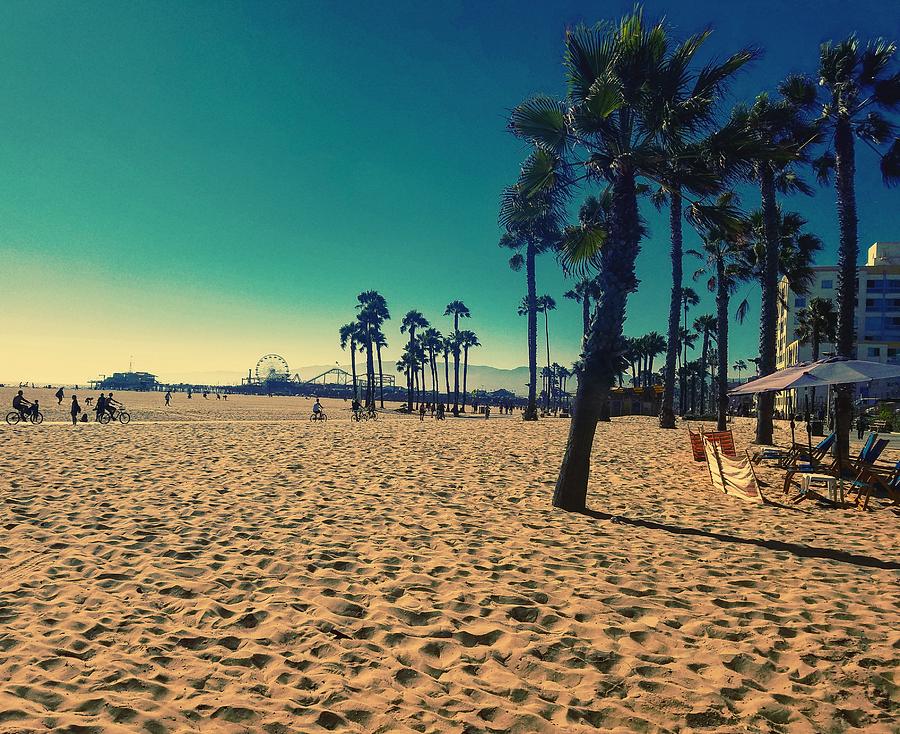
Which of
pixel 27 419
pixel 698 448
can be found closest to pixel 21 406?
pixel 27 419

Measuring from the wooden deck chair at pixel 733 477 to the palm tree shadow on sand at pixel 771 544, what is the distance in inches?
94.0

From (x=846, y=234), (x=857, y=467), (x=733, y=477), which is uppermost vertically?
(x=846, y=234)

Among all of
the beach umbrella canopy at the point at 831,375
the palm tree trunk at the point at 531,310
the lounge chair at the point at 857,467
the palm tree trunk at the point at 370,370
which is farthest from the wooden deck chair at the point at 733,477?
the palm tree trunk at the point at 370,370

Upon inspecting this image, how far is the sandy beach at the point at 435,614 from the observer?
3178mm

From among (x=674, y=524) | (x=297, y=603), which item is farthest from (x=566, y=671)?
(x=674, y=524)

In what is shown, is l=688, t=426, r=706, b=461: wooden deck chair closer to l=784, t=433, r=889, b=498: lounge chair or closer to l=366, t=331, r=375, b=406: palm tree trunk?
l=784, t=433, r=889, b=498: lounge chair

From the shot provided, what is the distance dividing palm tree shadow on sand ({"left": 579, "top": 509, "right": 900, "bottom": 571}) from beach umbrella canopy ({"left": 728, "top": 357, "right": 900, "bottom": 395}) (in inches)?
176

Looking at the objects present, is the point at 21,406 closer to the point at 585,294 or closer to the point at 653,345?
the point at 585,294

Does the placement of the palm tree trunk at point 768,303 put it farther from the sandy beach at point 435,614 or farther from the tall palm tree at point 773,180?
the sandy beach at point 435,614

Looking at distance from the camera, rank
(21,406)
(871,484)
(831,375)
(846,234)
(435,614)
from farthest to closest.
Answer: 1. (21,406)
2. (846,234)
3. (831,375)
4. (871,484)
5. (435,614)

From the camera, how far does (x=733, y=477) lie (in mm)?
9672

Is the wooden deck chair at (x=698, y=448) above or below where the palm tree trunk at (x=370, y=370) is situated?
below

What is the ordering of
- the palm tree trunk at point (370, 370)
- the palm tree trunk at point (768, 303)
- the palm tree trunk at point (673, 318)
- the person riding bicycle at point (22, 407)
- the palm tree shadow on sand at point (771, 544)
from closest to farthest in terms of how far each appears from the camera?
the palm tree shadow on sand at point (771, 544) < the palm tree trunk at point (768, 303) < the person riding bicycle at point (22, 407) < the palm tree trunk at point (673, 318) < the palm tree trunk at point (370, 370)

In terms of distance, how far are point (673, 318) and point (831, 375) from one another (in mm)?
16837
